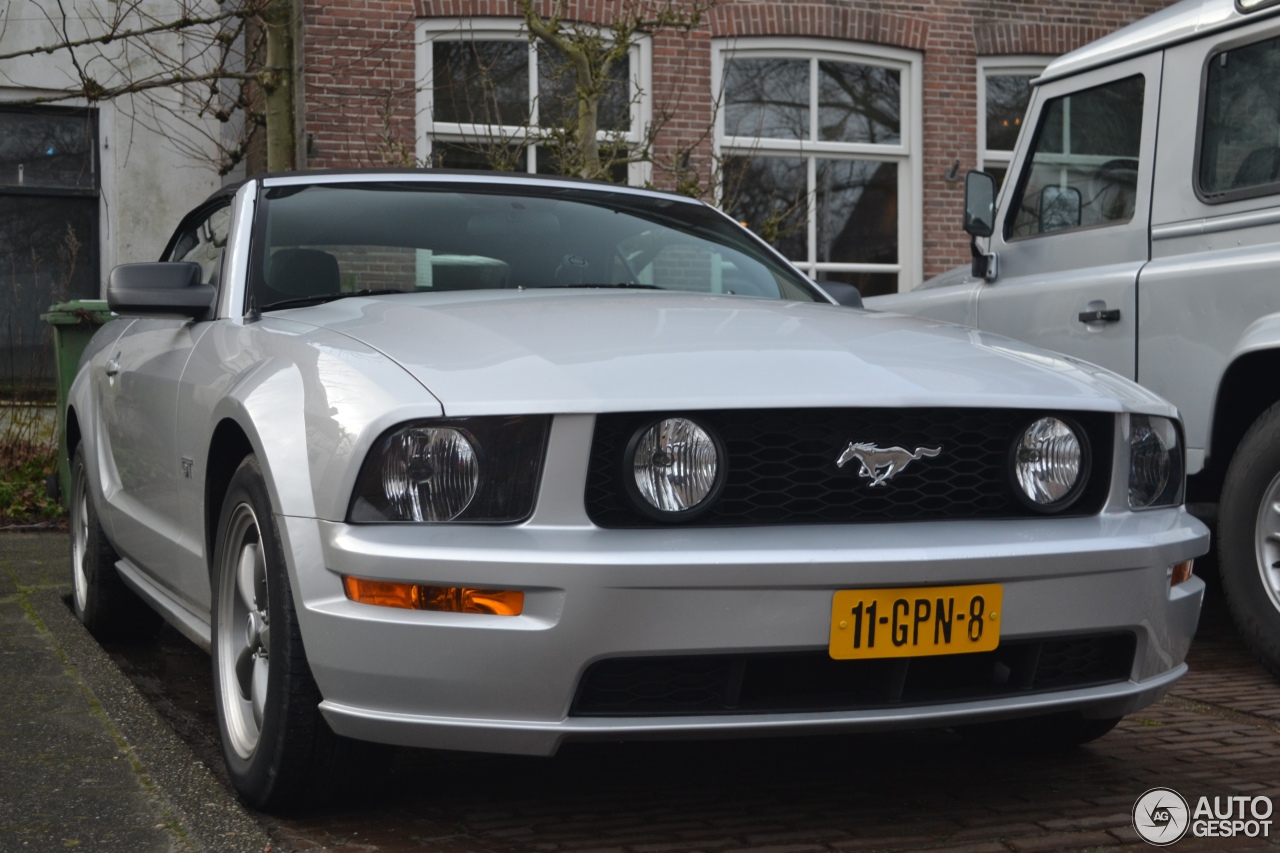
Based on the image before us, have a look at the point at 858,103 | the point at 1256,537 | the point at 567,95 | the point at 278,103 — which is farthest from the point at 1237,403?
the point at 858,103

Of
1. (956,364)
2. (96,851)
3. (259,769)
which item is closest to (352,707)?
(259,769)

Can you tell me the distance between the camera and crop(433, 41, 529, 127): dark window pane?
12.7 m

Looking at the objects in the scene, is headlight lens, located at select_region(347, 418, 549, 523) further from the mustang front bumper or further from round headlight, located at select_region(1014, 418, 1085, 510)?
round headlight, located at select_region(1014, 418, 1085, 510)

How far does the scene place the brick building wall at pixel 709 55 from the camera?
40.5 feet

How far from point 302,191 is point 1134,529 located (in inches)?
96.1

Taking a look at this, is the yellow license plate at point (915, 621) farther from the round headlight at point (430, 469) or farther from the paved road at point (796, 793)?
the round headlight at point (430, 469)

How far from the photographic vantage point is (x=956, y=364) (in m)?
3.12

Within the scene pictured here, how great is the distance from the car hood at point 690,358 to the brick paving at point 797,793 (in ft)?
2.91

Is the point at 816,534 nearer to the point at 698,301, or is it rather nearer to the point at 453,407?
the point at 453,407

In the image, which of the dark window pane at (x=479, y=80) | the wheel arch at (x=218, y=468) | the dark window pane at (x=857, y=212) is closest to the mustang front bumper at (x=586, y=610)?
the wheel arch at (x=218, y=468)

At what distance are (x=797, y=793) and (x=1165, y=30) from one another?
329cm

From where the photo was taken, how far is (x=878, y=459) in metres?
2.89

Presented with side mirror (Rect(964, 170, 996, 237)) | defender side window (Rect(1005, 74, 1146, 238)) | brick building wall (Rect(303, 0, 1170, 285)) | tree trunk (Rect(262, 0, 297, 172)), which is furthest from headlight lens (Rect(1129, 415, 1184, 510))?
tree trunk (Rect(262, 0, 297, 172))

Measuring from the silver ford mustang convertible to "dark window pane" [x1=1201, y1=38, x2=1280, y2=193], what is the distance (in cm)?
196
